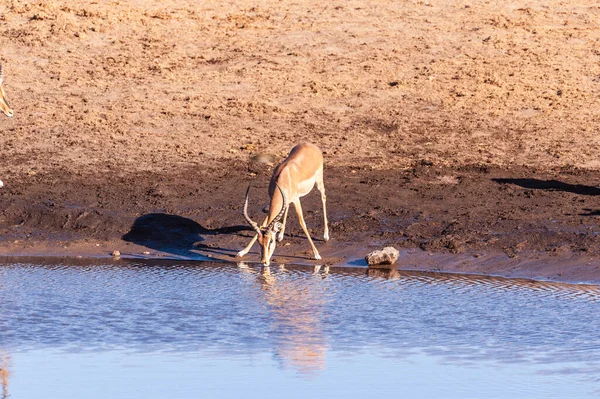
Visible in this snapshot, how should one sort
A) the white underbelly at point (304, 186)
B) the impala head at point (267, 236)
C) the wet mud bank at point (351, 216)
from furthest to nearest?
the white underbelly at point (304, 186), the wet mud bank at point (351, 216), the impala head at point (267, 236)

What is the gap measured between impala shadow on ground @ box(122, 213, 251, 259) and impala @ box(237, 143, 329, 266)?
2.01ft

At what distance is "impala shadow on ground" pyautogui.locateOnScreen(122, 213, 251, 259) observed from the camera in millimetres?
12766

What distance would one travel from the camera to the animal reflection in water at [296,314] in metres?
8.34

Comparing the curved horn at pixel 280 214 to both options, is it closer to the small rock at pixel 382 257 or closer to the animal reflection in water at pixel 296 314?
the animal reflection in water at pixel 296 314

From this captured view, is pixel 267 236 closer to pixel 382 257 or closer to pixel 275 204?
pixel 275 204

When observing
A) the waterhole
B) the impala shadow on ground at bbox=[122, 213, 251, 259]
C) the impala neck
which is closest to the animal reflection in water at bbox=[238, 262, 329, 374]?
the waterhole

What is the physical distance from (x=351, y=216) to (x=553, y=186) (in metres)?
2.59

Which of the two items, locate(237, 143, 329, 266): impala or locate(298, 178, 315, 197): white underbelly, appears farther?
locate(298, 178, 315, 197): white underbelly

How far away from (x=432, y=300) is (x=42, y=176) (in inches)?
249

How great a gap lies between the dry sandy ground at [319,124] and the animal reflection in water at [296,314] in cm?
113

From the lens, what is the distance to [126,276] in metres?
11.3

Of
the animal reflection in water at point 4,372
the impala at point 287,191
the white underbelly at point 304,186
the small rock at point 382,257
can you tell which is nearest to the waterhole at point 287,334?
the animal reflection in water at point 4,372

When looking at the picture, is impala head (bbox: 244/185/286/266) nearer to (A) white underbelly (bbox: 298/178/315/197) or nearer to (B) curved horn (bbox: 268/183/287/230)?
(B) curved horn (bbox: 268/183/287/230)

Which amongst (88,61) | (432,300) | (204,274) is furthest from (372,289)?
(88,61)
